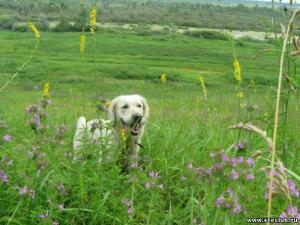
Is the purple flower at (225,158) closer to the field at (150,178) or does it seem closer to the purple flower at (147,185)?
the field at (150,178)

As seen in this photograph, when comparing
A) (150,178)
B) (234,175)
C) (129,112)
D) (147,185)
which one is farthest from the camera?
(129,112)

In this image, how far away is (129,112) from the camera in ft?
17.2

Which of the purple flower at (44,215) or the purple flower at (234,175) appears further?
the purple flower at (44,215)

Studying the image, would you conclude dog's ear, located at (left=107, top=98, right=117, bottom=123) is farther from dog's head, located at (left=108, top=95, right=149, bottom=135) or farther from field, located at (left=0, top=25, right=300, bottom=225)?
field, located at (left=0, top=25, right=300, bottom=225)

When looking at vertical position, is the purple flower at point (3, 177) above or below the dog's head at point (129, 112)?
above

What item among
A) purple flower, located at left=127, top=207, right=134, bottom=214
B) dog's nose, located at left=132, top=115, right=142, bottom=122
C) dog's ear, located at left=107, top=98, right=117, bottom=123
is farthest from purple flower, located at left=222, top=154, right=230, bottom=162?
dog's ear, located at left=107, top=98, right=117, bottom=123

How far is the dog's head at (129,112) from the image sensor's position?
5.13m

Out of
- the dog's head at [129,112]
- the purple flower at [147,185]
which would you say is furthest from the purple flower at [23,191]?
the dog's head at [129,112]

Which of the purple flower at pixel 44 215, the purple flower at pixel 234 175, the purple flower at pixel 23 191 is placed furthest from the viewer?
the purple flower at pixel 23 191

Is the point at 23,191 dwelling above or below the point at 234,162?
below

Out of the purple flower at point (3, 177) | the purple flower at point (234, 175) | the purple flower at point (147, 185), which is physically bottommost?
the purple flower at point (147, 185)

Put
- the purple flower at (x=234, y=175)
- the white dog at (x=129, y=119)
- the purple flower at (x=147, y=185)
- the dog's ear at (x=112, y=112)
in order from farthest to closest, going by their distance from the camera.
→ the dog's ear at (x=112, y=112)
the white dog at (x=129, y=119)
the purple flower at (x=147, y=185)
the purple flower at (x=234, y=175)

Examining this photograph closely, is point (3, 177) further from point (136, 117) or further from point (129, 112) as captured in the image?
point (129, 112)

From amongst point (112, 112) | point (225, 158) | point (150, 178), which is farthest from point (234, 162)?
point (112, 112)
